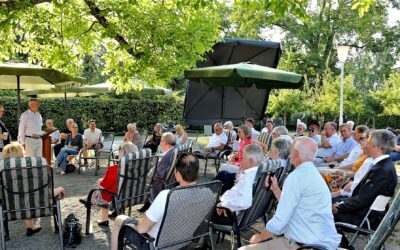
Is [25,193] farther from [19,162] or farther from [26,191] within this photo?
[19,162]

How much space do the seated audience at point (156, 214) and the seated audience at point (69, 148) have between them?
264 inches

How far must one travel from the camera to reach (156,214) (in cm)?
310

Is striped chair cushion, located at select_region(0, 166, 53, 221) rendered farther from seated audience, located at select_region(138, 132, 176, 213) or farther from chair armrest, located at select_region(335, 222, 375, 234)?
chair armrest, located at select_region(335, 222, 375, 234)

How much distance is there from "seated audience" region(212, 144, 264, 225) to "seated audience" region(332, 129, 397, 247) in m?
0.85

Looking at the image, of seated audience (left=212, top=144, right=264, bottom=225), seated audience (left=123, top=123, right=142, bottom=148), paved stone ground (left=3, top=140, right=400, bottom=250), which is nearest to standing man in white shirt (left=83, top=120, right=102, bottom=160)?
seated audience (left=123, top=123, right=142, bottom=148)

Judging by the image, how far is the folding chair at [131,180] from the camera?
15.4 ft

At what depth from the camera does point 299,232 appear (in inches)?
116

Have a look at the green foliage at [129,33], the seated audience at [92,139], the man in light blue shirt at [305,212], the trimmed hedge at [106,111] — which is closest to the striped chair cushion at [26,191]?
the man in light blue shirt at [305,212]

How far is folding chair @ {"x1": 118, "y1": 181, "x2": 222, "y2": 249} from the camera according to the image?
3.05 meters

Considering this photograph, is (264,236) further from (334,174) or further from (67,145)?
(67,145)

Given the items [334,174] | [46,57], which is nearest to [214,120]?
[46,57]

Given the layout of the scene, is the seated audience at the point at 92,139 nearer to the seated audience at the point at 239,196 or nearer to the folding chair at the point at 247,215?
the seated audience at the point at 239,196


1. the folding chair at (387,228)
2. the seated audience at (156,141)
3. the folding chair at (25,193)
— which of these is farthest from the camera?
the seated audience at (156,141)

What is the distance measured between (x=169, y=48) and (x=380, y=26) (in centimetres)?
2842
